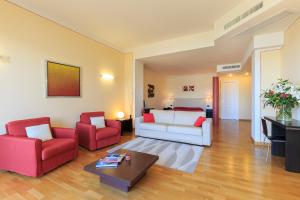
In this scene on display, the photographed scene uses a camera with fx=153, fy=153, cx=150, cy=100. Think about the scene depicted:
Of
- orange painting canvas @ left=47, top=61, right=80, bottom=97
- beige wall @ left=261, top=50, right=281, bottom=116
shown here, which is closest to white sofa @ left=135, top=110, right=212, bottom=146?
→ beige wall @ left=261, top=50, right=281, bottom=116

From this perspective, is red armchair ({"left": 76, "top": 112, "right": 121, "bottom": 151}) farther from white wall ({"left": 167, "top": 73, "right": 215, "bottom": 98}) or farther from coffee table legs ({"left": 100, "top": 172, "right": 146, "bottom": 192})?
white wall ({"left": 167, "top": 73, "right": 215, "bottom": 98})

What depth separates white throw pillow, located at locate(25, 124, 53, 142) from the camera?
2604 millimetres

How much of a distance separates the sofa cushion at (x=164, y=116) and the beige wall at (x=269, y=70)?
231cm

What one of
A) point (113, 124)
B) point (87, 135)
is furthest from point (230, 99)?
point (87, 135)

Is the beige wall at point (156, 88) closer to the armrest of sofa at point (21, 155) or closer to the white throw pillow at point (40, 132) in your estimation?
the white throw pillow at point (40, 132)

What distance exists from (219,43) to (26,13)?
421cm

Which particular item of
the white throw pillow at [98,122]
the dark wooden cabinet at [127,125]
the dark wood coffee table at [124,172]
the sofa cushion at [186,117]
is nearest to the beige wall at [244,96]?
the sofa cushion at [186,117]

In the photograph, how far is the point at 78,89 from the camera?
389cm

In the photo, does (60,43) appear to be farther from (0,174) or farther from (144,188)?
(144,188)

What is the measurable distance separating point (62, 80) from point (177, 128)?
2.98 metres

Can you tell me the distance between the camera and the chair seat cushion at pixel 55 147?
2.29 metres

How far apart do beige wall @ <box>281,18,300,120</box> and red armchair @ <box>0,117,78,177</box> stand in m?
4.40

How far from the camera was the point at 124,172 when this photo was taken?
6.22 ft

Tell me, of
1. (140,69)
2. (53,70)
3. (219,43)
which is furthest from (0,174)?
(219,43)
